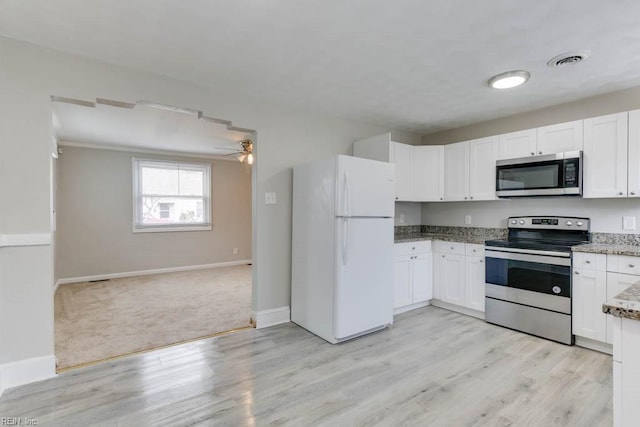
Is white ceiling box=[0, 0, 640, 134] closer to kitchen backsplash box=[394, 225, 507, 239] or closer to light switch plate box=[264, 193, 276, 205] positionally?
light switch plate box=[264, 193, 276, 205]

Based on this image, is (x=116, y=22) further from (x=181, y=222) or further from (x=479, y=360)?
(x=181, y=222)

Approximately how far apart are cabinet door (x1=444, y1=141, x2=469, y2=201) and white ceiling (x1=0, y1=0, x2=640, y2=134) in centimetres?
92

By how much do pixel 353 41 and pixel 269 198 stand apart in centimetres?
175

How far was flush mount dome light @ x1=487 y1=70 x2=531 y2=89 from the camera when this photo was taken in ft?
8.55

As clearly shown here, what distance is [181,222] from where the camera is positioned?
250 inches

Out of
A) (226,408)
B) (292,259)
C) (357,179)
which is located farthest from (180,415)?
(357,179)

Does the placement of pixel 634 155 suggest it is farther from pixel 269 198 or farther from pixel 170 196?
pixel 170 196

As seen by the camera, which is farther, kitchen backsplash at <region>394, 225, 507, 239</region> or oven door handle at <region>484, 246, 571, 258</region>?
kitchen backsplash at <region>394, 225, 507, 239</region>

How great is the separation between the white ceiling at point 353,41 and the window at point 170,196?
12.5 ft

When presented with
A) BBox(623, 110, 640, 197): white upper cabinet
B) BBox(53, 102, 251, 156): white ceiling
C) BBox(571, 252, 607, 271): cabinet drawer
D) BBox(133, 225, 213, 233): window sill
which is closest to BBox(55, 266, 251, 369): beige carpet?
BBox(133, 225, 213, 233): window sill

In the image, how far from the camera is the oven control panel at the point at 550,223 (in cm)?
320

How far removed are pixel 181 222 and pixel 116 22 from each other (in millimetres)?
4837

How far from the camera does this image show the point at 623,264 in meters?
2.55

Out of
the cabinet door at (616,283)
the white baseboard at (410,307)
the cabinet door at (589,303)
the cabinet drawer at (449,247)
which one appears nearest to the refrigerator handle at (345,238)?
the white baseboard at (410,307)
